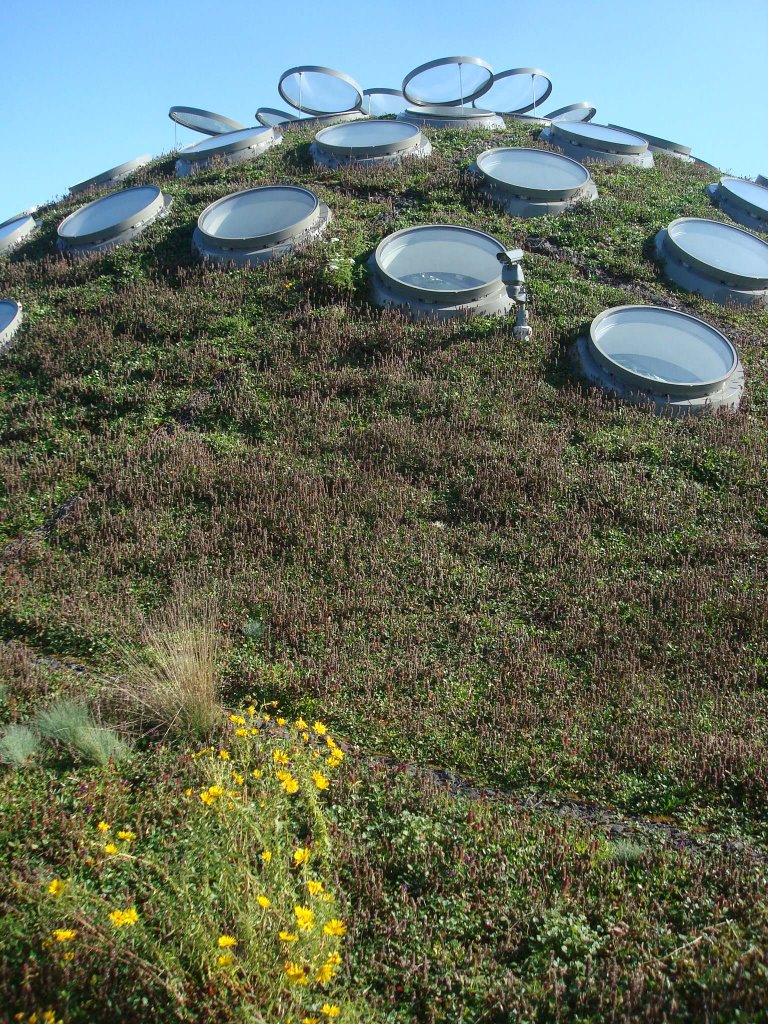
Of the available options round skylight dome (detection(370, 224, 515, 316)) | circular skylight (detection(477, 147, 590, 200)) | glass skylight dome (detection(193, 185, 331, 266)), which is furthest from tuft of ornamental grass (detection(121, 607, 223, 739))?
circular skylight (detection(477, 147, 590, 200))

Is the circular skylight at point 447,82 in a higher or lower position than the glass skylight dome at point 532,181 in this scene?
higher

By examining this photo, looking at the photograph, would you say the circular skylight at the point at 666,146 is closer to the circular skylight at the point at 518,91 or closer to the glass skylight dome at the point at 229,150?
the circular skylight at the point at 518,91

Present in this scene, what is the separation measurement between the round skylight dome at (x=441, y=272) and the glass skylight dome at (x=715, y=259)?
12.5ft

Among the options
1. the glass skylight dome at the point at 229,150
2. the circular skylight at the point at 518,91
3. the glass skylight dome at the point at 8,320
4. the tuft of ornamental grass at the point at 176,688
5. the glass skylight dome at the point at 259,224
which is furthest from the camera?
the circular skylight at the point at 518,91

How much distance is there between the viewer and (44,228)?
2027 centimetres

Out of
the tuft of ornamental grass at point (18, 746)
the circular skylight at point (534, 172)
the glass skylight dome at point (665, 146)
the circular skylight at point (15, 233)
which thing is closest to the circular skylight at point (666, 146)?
the glass skylight dome at point (665, 146)

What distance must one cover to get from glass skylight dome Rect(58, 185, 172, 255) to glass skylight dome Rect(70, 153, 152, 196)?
563 centimetres

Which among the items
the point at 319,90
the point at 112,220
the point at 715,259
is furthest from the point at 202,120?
the point at 715,259

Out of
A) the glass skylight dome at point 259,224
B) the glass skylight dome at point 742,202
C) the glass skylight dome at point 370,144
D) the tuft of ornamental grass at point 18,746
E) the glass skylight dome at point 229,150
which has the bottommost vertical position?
the glass skylight dome at point 742,202

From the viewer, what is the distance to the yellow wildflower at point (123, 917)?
3.71 metres

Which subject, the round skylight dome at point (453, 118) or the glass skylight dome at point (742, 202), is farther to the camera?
the round skylight dome at point (453, 118)

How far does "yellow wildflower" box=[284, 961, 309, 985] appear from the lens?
3.65m

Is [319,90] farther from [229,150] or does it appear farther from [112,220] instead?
[112,220]

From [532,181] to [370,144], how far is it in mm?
4377
